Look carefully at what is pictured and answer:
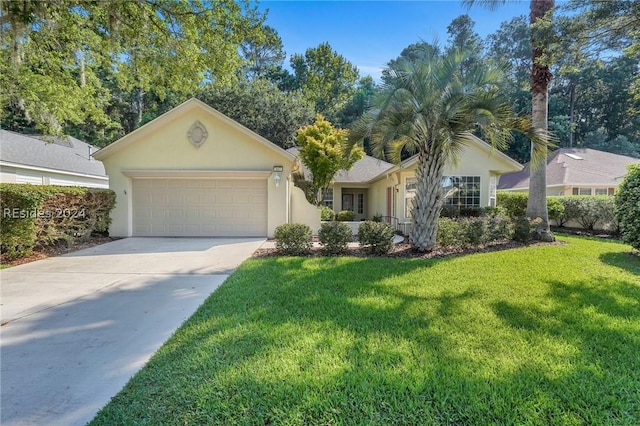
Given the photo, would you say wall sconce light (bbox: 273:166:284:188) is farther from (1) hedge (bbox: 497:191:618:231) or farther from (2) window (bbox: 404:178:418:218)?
(1) hedge (bbox: 497:191:618:231)

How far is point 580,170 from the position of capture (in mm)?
19297

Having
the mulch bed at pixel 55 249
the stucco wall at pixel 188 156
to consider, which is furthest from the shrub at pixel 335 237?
the mulch bed at pixel 55 249

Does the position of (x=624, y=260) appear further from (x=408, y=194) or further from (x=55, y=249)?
(x=55, y=249)

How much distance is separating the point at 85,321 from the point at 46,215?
6710 millimetres

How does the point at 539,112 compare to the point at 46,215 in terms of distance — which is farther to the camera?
the point at 539,112

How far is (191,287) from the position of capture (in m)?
6.25

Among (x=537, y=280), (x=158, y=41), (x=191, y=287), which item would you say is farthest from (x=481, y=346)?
(x=158, y=41)

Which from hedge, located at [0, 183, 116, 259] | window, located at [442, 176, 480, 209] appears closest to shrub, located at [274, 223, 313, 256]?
hedge, located at [0, 183, 116, 259]

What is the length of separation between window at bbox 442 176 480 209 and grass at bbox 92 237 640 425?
31.8ft

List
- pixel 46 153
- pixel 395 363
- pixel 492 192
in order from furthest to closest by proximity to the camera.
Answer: pixel 46 153 < pixel 492 192 < pixel 395 363

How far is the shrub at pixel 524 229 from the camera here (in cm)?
972

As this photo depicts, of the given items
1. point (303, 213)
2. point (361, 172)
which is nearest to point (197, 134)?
point (303, 213)

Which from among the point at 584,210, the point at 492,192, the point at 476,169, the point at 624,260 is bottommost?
the point at 624,260

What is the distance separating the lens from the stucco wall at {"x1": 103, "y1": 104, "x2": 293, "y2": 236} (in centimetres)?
1298
